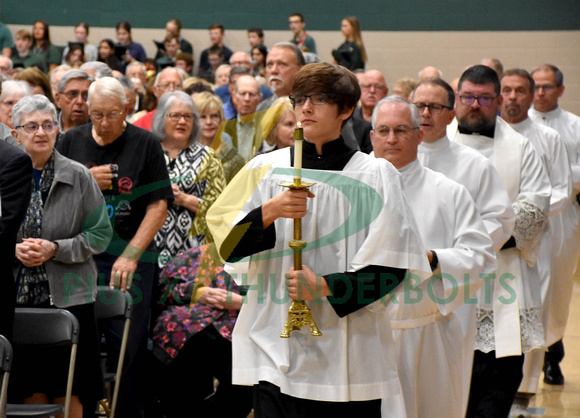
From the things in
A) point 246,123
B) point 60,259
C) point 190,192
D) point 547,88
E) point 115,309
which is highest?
point 547,88

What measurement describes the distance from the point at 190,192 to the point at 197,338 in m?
1.06

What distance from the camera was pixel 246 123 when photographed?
6750mm

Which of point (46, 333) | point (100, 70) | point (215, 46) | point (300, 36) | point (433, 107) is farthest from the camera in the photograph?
point (215, 46)

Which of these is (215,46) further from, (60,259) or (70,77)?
(60,259)

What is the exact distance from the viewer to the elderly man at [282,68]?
6254 millimetres

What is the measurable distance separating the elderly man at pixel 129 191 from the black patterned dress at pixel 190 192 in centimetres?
14

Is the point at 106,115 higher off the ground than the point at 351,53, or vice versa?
the point at 351,53

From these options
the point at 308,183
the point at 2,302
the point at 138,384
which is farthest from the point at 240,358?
the point at 138,384

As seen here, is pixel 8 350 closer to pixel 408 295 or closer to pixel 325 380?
pixel 325 380

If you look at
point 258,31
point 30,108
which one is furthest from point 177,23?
point 30,108

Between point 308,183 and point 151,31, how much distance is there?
15.0 metres

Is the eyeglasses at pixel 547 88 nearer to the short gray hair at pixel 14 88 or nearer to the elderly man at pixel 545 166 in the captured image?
the elderly man at pixel 545 166

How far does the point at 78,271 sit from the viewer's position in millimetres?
4680

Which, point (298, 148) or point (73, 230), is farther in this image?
point (73, 230)
